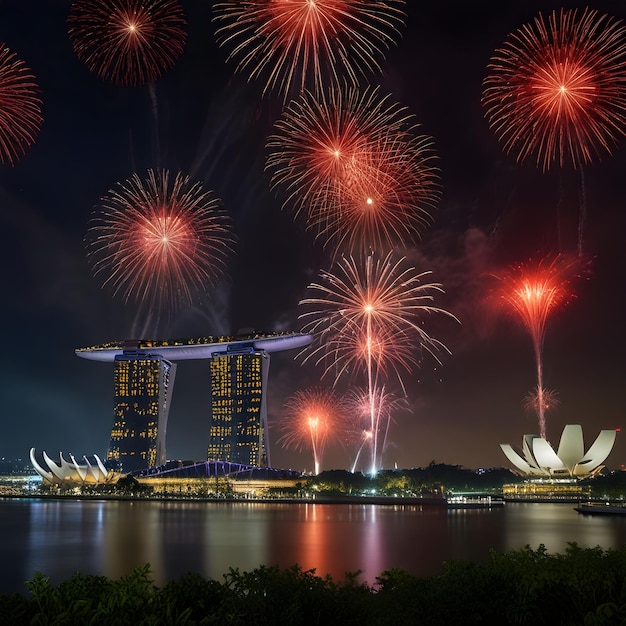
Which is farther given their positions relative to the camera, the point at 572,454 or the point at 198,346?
the point at 198,346

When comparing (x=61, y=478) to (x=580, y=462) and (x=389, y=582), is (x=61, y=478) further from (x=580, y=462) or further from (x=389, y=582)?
(x=389, y=582)

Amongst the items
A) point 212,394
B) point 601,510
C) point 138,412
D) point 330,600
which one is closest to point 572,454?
point 601,510

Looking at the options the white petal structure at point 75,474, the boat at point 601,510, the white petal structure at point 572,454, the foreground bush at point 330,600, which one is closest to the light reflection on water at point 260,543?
the boat at point 601,510

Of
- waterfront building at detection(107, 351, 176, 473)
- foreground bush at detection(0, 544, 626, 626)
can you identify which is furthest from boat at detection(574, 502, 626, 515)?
waterfront building at detection(107, 351, 176, 473)

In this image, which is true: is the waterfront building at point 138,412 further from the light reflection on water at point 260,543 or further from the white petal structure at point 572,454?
the light reflection on water at point 260,543

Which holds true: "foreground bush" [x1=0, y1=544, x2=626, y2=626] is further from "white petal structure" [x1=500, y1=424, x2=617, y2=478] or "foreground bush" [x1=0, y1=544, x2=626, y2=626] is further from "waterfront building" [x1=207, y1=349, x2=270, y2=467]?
"waterfront building" [x1=207, y1=349, x2=270, y2=467]

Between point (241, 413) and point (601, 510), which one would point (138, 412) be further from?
point (601, 510)
